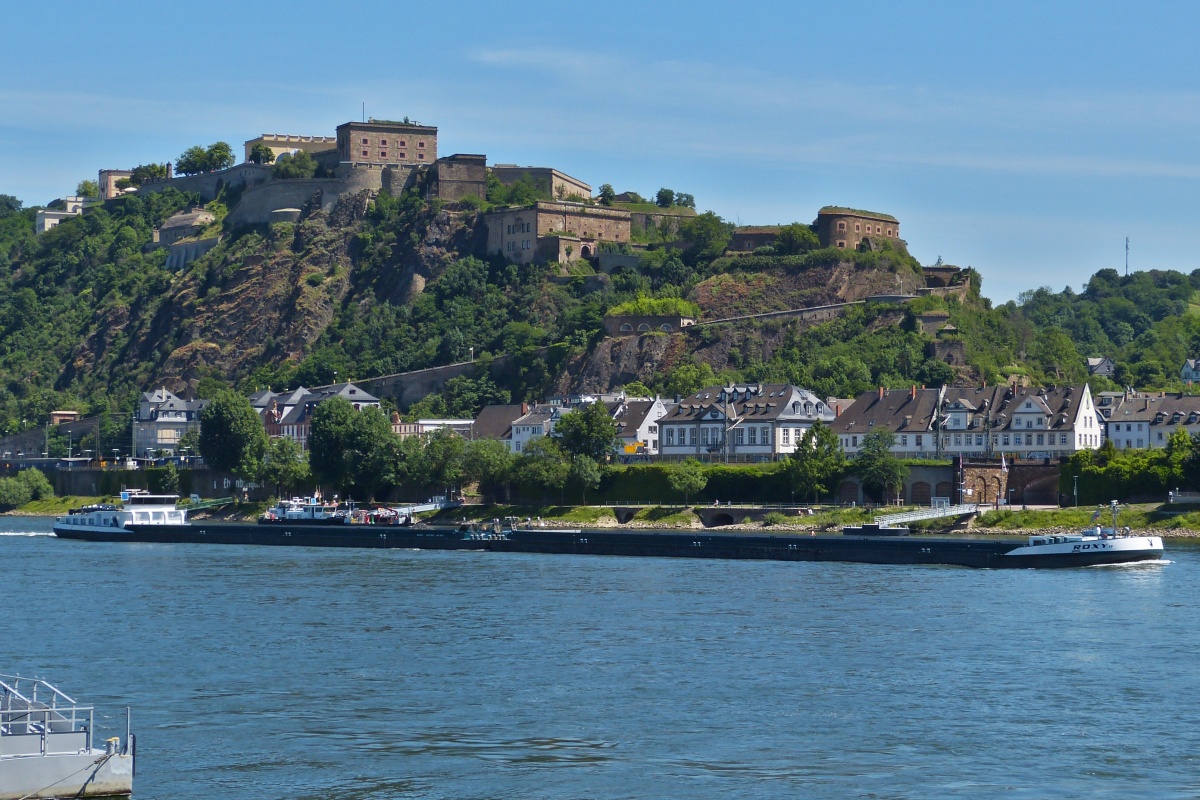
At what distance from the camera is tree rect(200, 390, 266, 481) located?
110375 mm

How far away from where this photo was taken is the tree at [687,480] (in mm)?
91812

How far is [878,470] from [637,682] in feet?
176

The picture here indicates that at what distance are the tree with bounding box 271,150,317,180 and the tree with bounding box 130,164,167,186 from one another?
83.9ft

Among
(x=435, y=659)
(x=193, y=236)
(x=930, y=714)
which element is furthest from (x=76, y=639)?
(x=193, y=236)

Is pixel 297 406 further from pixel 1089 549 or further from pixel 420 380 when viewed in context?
pixel 1089 549

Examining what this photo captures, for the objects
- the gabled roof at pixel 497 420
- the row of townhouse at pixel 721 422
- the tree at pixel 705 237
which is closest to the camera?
the row of townhouse at pixel 721 422

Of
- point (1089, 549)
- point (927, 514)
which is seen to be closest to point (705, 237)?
point (927, 514)

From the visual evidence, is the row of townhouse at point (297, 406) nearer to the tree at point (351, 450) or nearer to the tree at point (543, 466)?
the tree at point (351, 450)

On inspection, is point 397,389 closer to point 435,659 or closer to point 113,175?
point 113,175

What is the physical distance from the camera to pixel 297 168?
510 feet

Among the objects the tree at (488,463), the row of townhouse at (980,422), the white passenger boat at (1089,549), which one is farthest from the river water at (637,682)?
the tree at (488,463)

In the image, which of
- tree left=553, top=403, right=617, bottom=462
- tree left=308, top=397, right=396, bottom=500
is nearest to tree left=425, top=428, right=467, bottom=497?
tree left=308, top=397, right=396, bottom=500

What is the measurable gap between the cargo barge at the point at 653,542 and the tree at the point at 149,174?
91.2m

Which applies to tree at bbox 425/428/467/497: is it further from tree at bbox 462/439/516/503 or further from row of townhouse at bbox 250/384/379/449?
row of townhouse at bbox 250/384/379/449
